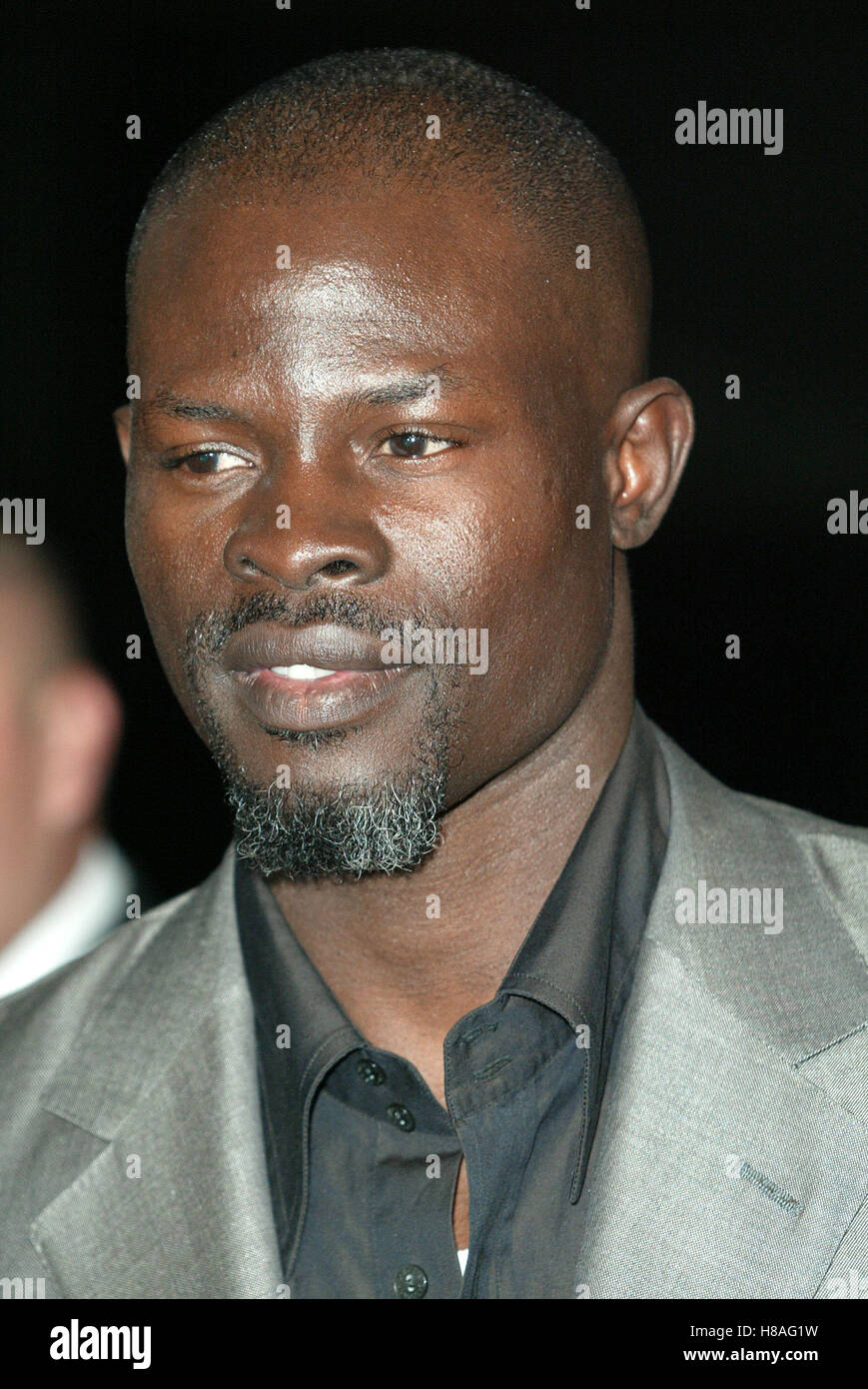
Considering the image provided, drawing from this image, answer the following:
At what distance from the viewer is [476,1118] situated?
2404 millimetres

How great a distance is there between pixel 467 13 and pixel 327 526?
2300 millimetres

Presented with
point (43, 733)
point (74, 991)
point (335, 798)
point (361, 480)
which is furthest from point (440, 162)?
point (43, 733)

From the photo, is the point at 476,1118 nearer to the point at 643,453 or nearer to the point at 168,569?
the point at 168,569

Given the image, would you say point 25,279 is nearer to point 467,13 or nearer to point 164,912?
point 467,13

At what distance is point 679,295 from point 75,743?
2668 mm

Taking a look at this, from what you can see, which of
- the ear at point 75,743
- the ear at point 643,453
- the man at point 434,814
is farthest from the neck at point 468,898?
the ear at point 75,743

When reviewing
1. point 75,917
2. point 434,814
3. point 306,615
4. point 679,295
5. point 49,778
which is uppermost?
point 679,295

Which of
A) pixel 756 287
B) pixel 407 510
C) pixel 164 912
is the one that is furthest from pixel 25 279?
pixel 407 510

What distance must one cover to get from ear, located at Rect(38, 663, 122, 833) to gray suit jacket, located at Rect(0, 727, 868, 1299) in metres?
2.53

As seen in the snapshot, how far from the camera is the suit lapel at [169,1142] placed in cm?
248

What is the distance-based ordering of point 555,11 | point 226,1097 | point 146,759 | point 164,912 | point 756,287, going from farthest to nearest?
1. point 146,759
2. point 756,287
3. point 555,11
4. point 164,912
5. point 226,1097

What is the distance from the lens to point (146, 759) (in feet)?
18.9

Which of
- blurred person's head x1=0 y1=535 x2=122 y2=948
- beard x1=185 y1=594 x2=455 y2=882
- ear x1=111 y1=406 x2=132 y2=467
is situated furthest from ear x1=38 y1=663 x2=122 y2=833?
beard x1=185 y1=594 x2=455 y2=882

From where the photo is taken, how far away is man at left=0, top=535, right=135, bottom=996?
5215mm
